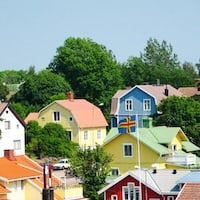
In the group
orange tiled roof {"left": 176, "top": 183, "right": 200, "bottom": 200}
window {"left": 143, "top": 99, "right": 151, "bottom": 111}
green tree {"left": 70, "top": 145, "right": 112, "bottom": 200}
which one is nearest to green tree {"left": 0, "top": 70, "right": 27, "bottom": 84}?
window {"left": 143, "top": 99, "right": 151, "bottom": 111}

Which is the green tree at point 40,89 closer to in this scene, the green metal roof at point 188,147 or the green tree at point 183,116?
the green tree at point 183,116

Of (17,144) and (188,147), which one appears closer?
(188,147)

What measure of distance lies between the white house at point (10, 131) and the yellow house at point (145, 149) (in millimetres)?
6670

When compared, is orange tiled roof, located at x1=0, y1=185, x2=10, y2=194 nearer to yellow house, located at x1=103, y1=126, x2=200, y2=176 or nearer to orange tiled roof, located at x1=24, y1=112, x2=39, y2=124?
yellow house, located at x1=103, y1=126, x2=200, y2=176

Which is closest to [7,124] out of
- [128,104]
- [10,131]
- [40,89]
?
[10,131]

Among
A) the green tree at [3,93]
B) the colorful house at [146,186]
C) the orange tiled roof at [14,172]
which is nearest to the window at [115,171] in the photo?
the orange tiled roof at [14,172]

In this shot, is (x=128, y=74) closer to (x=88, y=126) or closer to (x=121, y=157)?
(x=88, y=126)

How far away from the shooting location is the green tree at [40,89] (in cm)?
8112

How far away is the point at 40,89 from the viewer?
3196 inches

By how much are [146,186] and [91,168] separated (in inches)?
227

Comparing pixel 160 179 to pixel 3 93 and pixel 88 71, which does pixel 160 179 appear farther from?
pixel 3 93

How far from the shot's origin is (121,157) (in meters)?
48.4

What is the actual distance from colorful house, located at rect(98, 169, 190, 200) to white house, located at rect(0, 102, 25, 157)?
15851 millimetres

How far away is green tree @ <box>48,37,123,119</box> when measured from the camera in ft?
284
